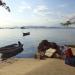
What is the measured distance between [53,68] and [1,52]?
22.5 meters

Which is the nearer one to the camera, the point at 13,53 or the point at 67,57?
the point at 67,57

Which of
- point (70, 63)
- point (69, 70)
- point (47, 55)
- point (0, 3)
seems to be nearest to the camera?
point (0, 3)

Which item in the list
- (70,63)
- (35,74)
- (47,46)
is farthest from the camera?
(47,46)

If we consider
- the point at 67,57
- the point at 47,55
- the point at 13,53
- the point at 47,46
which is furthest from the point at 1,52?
the point at 67,57

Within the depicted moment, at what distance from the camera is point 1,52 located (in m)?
38.1

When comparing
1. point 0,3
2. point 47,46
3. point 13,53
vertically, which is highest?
point 0,3

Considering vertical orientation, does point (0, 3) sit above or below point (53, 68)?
above

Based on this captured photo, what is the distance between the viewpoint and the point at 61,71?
53.0ft

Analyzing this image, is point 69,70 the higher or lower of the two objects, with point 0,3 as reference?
lower

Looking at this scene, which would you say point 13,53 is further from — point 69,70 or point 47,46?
point 69,70

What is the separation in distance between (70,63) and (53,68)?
2318 millimetres

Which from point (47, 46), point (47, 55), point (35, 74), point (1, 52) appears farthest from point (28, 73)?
point (1, 52)

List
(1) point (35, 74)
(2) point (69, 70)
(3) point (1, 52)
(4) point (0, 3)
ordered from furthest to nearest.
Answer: (3) point (1, 52) < (2) point (69, 70) < (1) point (35, 74) < (4) point (0, 3)

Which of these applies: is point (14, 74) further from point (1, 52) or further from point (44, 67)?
point (1, 52)
